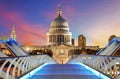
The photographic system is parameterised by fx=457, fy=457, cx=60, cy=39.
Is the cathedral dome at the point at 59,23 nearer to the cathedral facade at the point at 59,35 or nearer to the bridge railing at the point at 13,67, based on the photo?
the cathedral facade at the point at 59,35

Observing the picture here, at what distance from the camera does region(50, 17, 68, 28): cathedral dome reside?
16512 cm

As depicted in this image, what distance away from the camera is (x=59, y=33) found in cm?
16750

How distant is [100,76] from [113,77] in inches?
26.7

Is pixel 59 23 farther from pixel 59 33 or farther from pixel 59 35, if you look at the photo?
pixel 59 35

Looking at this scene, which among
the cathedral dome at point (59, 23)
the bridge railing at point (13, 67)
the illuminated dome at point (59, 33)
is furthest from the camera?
the illuminated dome at point (59, 33)

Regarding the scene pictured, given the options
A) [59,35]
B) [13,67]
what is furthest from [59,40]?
[13,67]

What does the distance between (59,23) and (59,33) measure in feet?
14.1

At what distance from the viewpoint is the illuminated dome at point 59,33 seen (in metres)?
166

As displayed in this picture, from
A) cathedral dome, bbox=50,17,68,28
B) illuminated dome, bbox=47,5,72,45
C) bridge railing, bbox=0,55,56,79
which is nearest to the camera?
bridge railing, bbox=0,55,56,79

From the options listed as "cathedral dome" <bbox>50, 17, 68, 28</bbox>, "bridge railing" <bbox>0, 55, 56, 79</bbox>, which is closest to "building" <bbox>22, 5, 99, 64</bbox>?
"cathedral dome" <bbox>50, 17, 68, 28</bbox>

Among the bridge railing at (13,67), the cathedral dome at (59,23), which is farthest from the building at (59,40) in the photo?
the bridge railing at (13,67)

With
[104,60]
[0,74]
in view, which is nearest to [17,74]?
[0,74]

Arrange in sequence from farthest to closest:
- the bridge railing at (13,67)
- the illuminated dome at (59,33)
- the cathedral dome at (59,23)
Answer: the illuminated dome at (59,33)
the cathedral dome at (59,23)
the bridge railing at (13,67)

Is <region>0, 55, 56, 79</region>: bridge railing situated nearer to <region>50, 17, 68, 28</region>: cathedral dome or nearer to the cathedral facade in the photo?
<region>50, 17, 68, 28</region>: cathedral dome
